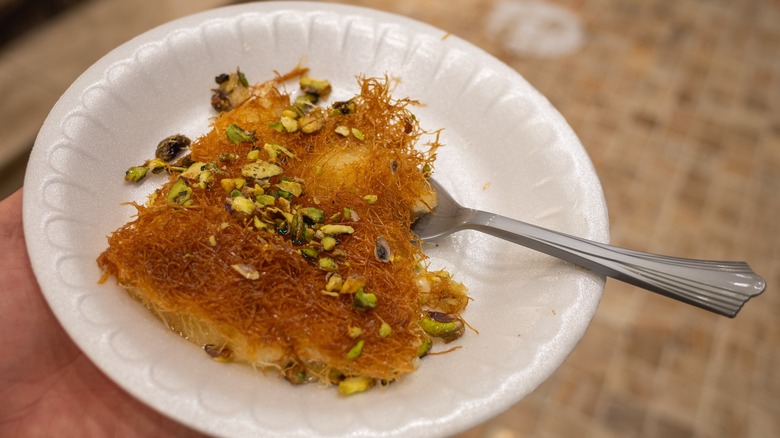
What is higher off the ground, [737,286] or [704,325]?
[737,286]

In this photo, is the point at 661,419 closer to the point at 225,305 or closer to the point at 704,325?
the point at 704,325

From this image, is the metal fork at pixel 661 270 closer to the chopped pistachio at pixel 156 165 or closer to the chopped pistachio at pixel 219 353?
the chopped pistachio at pixel 219 353

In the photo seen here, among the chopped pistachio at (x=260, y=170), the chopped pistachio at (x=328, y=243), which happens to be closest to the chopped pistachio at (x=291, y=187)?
the chopped pistachio at (x=260, y=170)

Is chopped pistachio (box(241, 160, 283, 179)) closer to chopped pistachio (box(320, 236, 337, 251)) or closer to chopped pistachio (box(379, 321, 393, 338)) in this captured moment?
chopped pistachio (box(320, 236, 337, 251))

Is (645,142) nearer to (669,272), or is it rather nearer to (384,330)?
(669,272)

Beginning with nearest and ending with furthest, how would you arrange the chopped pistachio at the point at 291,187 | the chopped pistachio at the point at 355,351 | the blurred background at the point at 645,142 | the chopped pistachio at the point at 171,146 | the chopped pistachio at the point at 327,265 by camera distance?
1. the chopped pistachio at the point at 355,351
2. the chopped pistachio at the point at 327,265
3. the chopped pistachio at the point at 291,187
4. the chopped pistachio at the point at 171,146
5. the blurred background at the point at 645,142

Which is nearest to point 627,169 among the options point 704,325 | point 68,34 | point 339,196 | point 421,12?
point 704,325

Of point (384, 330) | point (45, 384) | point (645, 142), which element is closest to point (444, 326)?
point (384, 330)
